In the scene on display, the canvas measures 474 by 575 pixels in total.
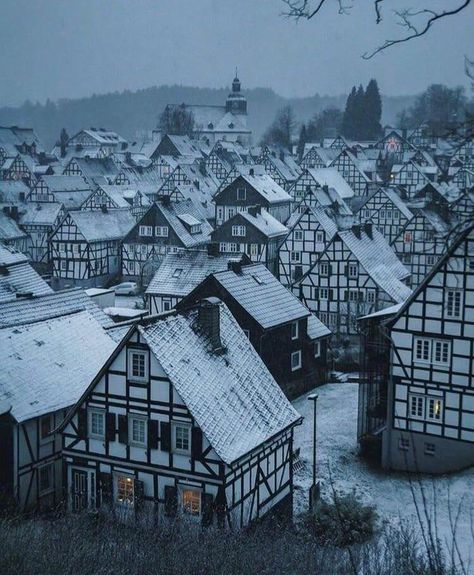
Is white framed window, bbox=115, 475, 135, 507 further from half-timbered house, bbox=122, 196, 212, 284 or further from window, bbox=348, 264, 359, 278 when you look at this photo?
half-timbered house, bbox=122, 196, 212, 284

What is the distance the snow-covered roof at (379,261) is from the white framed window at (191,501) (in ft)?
78.1

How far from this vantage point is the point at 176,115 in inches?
5866

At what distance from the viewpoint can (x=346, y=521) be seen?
72.0 ft

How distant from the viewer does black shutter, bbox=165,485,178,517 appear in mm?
21156

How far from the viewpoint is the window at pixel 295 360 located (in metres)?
36.8

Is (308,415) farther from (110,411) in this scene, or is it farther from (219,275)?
(110,411)

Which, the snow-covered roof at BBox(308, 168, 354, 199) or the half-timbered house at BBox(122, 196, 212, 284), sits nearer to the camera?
the half-timbered house at BBox(122, 196, 212, 284)

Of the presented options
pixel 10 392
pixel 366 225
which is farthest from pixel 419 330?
pixel 366 225

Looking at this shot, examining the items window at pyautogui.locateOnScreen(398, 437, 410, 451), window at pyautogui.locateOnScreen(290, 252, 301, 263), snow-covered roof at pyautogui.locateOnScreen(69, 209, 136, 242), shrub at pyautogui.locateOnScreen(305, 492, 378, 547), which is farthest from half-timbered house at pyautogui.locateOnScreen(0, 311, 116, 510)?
snow-covered roof at pyautogui.locateOnScreen(69, 209, 136, 242)

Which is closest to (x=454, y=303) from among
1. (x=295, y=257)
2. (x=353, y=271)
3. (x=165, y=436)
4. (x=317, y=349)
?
(x=165, y=436)

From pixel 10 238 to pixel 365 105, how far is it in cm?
7552

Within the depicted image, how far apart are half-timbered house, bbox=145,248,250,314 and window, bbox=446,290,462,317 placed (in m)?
18.0

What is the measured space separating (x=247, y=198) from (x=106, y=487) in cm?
4752

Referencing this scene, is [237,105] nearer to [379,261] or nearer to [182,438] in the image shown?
[379,261]
